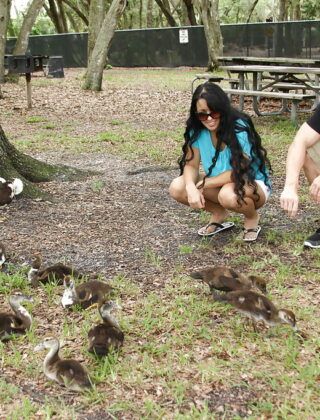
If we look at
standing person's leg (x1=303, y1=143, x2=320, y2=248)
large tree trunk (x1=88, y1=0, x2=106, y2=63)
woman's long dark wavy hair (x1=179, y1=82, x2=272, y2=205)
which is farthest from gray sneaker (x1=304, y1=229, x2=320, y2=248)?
large tree trunk (x1=88, y1=0, x2=106, y2=63)

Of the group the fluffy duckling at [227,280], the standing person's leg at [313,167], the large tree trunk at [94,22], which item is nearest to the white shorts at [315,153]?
the standing person's leg at [313,167]

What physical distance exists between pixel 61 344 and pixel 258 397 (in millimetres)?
1260

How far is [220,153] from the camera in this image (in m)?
5.44

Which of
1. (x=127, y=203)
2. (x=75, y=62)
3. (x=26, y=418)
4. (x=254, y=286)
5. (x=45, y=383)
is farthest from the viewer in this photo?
(x=75, y=62)

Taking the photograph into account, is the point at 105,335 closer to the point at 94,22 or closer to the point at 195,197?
the point at 195,197

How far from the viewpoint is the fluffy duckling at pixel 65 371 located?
137 inches

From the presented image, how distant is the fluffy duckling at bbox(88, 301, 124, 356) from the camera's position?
376 cm

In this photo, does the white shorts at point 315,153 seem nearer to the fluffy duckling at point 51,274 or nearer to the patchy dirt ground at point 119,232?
the patchy dirt ground at point 119,232

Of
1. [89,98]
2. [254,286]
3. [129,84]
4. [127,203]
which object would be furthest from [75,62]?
[254,286]

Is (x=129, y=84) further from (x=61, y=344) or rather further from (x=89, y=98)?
(x=61, y=344)

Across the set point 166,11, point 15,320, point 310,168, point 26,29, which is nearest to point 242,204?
point 310,168

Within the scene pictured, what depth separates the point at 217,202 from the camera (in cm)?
574

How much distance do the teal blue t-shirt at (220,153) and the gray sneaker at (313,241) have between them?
Result: 2.03 ft

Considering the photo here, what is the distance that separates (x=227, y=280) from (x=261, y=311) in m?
0.49
